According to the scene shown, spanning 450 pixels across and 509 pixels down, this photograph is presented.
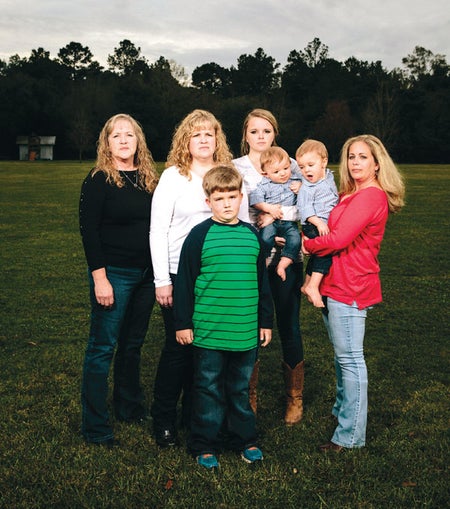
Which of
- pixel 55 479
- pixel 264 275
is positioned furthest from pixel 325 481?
pixel 55 479

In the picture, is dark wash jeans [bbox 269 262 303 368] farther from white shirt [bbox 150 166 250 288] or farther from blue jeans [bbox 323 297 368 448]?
white shirt [bbox 150 166 250 288]

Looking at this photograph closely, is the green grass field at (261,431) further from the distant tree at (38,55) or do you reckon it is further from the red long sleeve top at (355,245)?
the distant tree at (38,55)

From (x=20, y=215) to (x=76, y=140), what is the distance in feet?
186

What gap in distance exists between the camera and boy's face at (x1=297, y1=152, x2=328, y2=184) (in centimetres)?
393

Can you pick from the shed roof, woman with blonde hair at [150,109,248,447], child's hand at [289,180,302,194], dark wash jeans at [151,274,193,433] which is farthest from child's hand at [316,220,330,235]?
the shed roof

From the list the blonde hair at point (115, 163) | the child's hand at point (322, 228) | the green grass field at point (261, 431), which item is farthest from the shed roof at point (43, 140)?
the child's hand at point (322, 228)

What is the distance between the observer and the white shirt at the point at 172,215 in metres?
3.73

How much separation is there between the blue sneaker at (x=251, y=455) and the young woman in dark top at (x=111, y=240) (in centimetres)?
94

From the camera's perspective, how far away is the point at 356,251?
382 centimetres

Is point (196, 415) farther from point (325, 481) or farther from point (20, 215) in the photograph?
point (20, 215)

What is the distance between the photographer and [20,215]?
17766mm

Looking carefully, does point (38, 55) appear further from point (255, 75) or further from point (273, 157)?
point (273, 157)

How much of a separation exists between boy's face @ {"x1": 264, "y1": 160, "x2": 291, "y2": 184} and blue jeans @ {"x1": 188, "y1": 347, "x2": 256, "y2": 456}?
121cm

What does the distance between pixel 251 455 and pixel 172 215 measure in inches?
64.9
